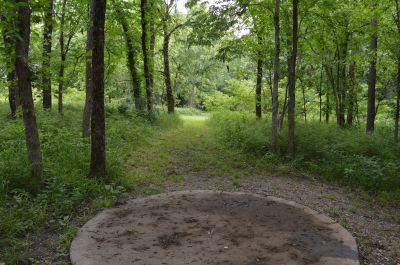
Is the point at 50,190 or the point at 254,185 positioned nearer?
the point at 50,190

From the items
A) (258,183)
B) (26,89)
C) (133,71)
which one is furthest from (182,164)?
(133,71)

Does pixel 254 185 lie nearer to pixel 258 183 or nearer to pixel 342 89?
pixel 258 183

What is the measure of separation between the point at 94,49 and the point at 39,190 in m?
3.07

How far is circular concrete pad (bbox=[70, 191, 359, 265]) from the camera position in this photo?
4.36m

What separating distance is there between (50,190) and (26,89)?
2.01 meters

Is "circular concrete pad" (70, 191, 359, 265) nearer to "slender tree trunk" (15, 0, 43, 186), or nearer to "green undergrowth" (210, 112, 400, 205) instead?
"slender tree trunk" (15, 0, 43, 186)

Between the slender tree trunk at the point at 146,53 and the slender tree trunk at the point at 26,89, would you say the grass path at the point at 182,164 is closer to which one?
the slender tree trunk at the point at 26,89

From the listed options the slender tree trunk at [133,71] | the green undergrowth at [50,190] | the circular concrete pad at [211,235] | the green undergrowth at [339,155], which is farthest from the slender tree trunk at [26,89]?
the slender tree trunk at [133,71]

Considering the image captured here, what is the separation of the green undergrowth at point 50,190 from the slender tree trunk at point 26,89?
0.22m

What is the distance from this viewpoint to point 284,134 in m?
11.8

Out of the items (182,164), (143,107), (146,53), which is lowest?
(182,164)

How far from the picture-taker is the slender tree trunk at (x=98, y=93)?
273 inches

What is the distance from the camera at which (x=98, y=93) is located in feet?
23.5

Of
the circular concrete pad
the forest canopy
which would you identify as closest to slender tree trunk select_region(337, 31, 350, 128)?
the forest canopy
